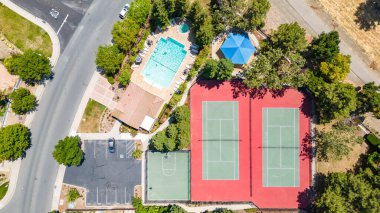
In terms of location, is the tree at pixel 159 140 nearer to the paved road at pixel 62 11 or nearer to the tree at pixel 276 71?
the tree at pixel 276 71

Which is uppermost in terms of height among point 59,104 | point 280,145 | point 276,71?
point 276,71

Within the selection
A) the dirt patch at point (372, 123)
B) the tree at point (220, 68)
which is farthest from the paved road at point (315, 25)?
the tree at point (220, 68)

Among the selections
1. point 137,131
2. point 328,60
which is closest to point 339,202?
point 328,60

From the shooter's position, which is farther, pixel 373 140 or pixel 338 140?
pixel 373 140

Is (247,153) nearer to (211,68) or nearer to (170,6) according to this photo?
(211,68)

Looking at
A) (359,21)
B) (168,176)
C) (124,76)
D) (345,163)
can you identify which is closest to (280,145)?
(345,163)

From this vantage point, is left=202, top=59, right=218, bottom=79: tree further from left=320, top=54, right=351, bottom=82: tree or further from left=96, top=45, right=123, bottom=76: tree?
left=320, top=54, right=351, bottom=82: tree

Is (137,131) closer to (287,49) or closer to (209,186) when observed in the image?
(209,186)
